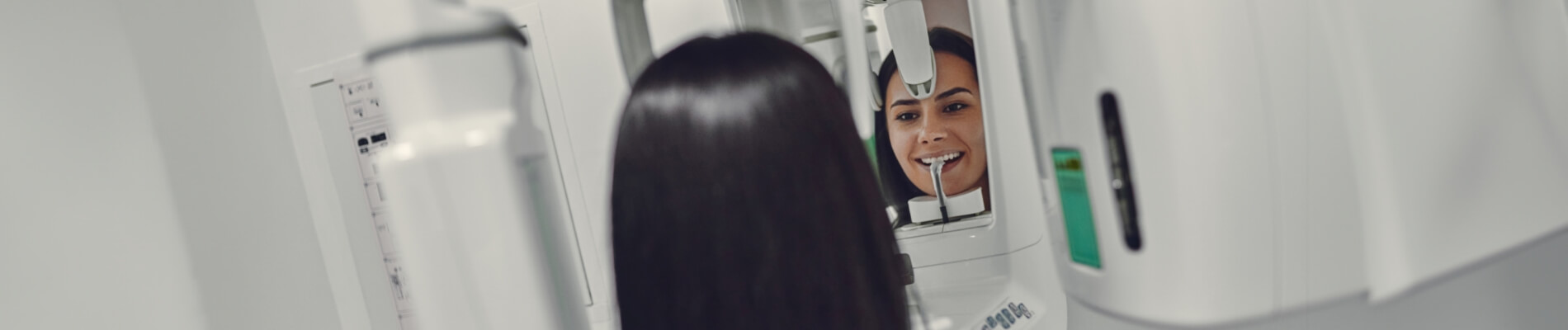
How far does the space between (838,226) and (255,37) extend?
1.16 metres

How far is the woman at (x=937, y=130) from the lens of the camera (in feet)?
2.95

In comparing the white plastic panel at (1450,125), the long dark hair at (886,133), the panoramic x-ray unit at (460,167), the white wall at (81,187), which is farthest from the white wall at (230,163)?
the white plastic panel at (1450,125)

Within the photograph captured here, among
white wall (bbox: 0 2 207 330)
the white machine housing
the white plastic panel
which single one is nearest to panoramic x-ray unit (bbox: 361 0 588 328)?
the white machine housing

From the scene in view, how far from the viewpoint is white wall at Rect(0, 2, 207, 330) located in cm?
105

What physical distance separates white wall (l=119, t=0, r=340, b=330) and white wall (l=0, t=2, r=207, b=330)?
2 centimetres

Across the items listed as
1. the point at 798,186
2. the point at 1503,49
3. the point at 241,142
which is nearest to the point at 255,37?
the point at 241,142

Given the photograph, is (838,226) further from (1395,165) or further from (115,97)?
(115,97)

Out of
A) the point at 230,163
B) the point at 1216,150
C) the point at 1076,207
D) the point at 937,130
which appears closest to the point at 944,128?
the point at 937,130

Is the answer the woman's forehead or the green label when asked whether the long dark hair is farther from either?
the green label

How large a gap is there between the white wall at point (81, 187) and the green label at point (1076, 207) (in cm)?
125

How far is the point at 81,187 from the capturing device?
111cm

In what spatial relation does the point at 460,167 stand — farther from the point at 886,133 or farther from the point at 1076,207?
the point at 886,133

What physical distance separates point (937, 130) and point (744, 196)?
0.43 metres

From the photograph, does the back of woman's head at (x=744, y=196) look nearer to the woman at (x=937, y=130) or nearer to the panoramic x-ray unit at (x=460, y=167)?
the panoramic x-ray unit at (x=460, y=167)
